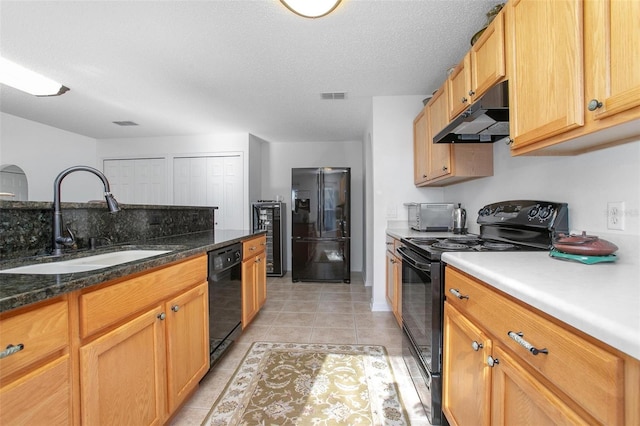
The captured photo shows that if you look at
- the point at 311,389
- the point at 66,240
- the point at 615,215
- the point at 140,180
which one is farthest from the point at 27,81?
the point at 615,215

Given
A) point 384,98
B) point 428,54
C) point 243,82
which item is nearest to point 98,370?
point 243,82

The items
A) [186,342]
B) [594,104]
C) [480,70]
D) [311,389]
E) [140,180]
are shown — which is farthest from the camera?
[140,180]

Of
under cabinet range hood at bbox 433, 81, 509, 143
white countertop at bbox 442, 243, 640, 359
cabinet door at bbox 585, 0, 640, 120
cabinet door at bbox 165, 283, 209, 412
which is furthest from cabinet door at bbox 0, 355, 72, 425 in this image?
under cabinet range hood at bbox 433, 81, 509, 143

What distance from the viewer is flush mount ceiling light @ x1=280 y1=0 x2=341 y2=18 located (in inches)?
57.2

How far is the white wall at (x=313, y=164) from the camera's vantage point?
15.9 feet

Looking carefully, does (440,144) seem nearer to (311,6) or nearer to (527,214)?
(527,214)

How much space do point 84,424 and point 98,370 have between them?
5.7 inches

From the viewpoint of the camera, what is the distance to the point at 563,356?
62 cm

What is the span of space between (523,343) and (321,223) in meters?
3.45

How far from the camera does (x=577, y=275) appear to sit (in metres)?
0.86

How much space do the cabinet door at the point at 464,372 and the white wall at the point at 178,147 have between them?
3753mm

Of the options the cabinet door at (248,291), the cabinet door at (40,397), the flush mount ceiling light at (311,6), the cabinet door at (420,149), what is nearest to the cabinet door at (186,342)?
the cabinet door at (40,397)

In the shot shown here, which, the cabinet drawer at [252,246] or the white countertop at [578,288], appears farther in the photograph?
the cabinet drawer at [252,246]

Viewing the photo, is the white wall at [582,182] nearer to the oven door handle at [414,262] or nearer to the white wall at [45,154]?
the oven door handle at [414,262]
